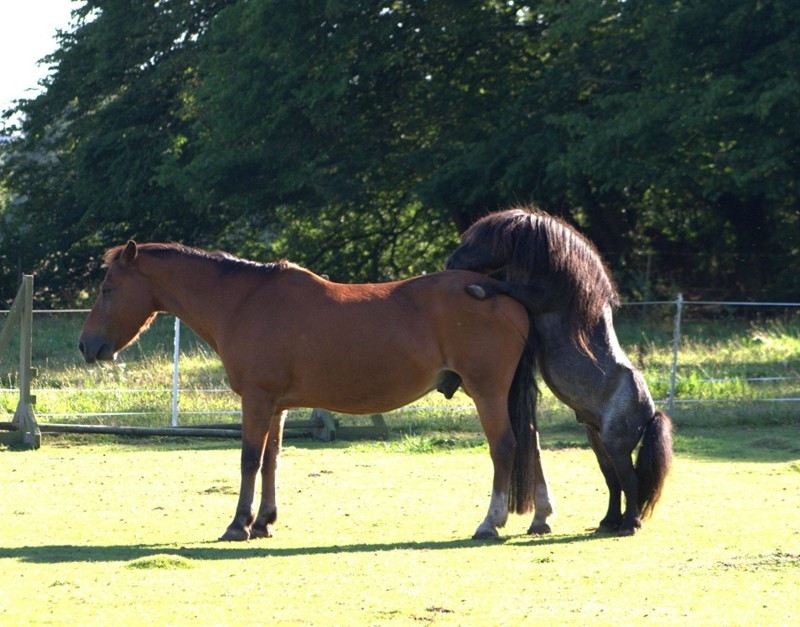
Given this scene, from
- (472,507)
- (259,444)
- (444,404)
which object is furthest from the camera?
(444,404)

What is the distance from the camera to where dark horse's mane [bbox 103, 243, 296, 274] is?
29.7ft

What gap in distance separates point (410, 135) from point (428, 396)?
1320 cm

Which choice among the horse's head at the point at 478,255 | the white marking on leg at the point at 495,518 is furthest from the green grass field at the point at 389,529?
the horse's head at the point at 478,255

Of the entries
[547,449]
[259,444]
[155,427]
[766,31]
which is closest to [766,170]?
[766,31]

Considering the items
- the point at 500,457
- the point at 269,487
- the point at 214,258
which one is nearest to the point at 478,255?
the point at 500,457

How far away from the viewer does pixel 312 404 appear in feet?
29.1

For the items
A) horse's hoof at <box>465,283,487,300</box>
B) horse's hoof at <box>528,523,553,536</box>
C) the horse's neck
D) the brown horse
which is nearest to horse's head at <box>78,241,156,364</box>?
the horse's neck

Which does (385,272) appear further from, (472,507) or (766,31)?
(472,507)

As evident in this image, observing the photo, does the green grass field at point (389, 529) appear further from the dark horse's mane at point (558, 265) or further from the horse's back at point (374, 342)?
the dark horse's mane at point (558, 265)

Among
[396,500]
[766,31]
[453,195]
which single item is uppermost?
[766,31]

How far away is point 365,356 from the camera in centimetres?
866

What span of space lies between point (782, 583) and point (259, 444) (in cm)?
373

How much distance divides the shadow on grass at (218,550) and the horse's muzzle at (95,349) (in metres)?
1.58

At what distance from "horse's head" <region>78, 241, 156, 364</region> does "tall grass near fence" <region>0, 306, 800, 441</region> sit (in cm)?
599
